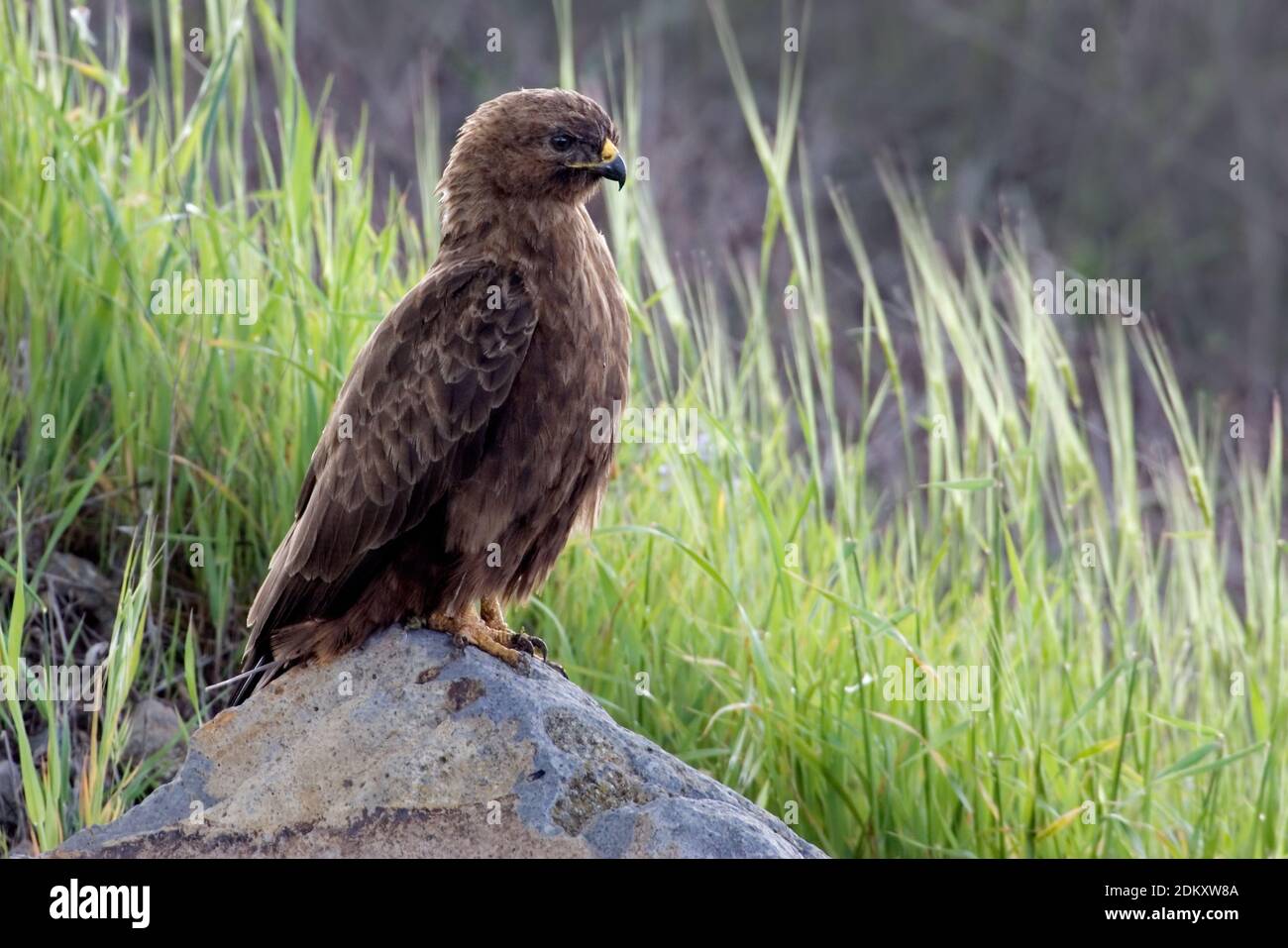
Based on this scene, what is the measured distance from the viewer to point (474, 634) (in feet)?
11.9

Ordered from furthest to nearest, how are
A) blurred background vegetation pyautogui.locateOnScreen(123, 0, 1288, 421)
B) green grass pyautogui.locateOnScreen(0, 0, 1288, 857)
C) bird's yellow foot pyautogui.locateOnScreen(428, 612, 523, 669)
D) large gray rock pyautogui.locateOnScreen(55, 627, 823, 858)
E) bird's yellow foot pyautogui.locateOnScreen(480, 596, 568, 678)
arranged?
blurred background vegetation pyautogui.locateOnScreen(123, 0, 1288, 421) → green grass pyautogui.locateOnScreen(0, 0, 1288, 857) → bird's yellow foot pyautogui.locateOnScreen(480, 596, 568, 678) → bird's yellow foot pyautogui.locateOnScreen(428, 612, 523, 669) → large gray rock pyautogui.locateOnScreen(55, 627, 823, 858)

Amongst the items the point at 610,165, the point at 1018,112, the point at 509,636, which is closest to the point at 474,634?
the point at 509,636

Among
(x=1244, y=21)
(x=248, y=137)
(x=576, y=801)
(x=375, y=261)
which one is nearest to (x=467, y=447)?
(x=576, y=801)

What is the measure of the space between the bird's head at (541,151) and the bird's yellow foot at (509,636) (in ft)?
3.05

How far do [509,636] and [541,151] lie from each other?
3.61ft

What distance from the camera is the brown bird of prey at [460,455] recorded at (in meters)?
3.65

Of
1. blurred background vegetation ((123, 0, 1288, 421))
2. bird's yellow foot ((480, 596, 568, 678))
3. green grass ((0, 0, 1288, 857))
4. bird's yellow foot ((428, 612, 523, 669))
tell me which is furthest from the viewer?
blurred background vegetation ((123, 0, 1288, 421))

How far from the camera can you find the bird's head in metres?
3.88

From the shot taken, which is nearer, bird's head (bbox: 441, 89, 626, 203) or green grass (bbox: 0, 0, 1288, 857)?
bird's head (bbox: 441, 89, 626, 203)

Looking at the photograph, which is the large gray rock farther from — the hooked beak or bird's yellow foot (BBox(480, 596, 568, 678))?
the hooked beak

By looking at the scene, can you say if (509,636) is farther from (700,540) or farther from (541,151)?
(541,151)

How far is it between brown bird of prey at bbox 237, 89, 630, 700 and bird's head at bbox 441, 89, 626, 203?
4 centimetres

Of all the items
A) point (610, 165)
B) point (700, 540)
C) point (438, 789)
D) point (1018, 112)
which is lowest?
point (438, 789)

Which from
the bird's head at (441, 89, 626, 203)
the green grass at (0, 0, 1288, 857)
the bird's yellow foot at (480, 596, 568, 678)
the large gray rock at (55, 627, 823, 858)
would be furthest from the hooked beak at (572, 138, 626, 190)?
the large gray rock at (55, 627, 823, 858)
